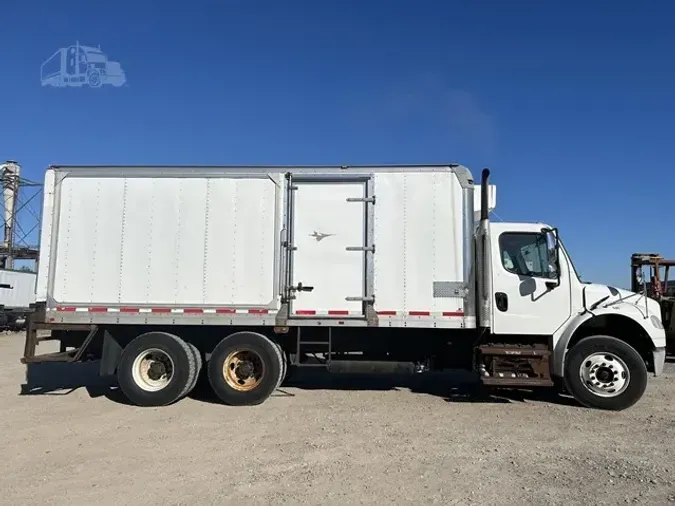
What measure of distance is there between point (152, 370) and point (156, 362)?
0.15 meters

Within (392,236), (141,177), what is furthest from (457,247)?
(141,177)

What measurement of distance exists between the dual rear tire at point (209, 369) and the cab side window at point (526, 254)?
3785 millimetres

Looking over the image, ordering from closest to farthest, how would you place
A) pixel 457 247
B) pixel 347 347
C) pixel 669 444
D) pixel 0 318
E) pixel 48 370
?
pixel 669 444 < pixel 457 247 < pixel 347 347 < pixel 48 370 < pixel 0 318

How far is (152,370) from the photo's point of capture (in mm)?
8328

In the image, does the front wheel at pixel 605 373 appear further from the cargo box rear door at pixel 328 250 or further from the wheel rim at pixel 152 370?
the wheel rim at pixel 152 370

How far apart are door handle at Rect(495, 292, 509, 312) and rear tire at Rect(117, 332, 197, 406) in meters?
4.71

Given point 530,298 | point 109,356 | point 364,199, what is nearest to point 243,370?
point 109,356

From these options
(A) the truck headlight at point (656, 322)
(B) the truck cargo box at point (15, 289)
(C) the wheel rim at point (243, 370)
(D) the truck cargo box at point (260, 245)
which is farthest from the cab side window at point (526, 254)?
(B) the truck cargo box at point (15, 289)

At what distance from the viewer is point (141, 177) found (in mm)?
8352

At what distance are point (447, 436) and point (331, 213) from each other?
3.62 m

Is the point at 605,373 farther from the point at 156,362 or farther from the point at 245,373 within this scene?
the point at 156,362

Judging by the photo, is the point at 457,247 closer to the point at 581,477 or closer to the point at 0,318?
the point at 581,477

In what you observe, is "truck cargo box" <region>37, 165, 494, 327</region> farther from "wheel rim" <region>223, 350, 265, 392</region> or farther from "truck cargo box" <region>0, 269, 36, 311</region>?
"truck cargo box" <region>0, 269, 36, 311</region>

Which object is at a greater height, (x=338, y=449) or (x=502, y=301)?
(x=502, y=301)
